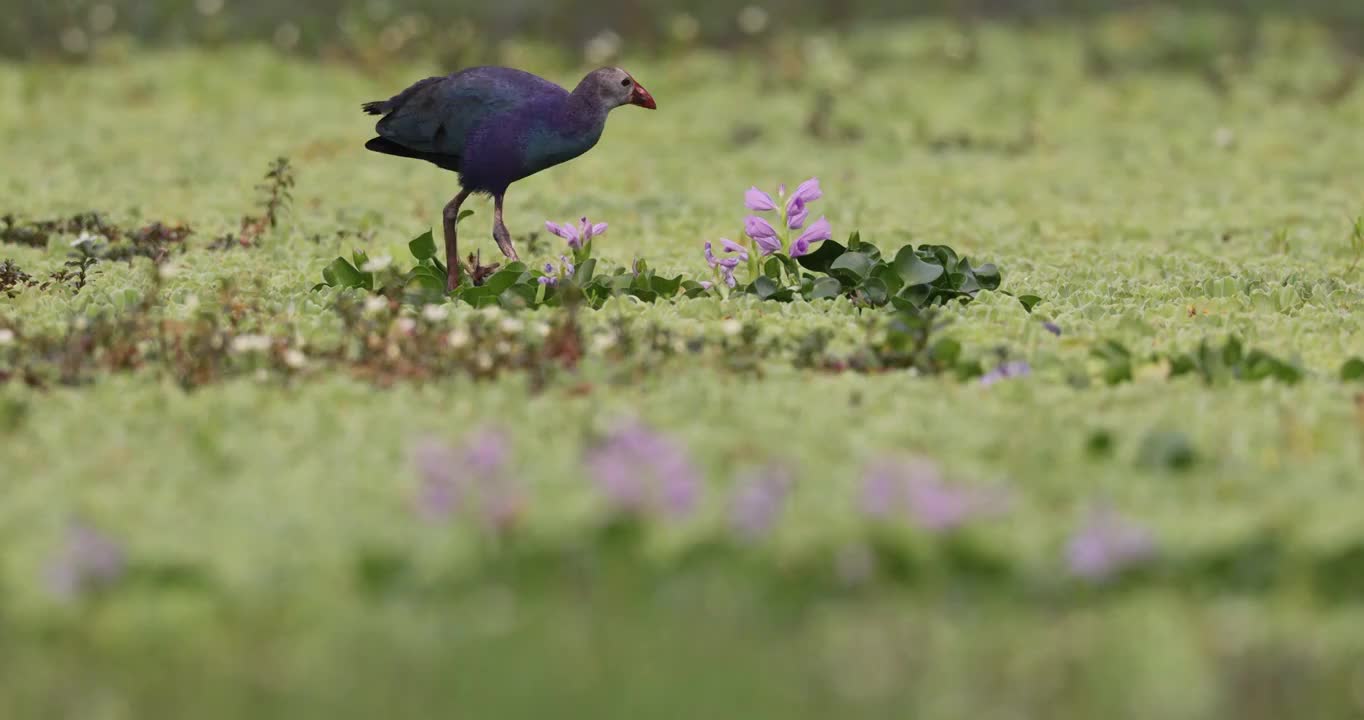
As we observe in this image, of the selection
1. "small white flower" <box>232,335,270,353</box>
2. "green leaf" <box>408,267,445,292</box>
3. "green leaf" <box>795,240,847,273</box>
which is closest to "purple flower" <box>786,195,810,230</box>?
"green leaf" <box>795,240,847,273</box>

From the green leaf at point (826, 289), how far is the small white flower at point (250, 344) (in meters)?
2.01

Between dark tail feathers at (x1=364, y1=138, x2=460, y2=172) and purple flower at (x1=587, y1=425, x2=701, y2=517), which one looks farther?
dark tail feathers at (x1=364, y1=138, x2=460, y2=172)

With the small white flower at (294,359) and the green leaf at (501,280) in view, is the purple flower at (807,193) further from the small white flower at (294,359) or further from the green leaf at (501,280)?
the small white flower at (294,359)

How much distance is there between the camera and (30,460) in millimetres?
4598

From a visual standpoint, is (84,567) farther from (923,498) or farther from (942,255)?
(942,255)

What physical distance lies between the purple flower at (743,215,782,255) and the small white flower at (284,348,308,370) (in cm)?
189

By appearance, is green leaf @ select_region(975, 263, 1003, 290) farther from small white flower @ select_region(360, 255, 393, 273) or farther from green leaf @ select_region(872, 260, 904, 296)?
small white flower @ select_region(360, 255, 393, 273)

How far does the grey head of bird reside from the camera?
6.80 metres

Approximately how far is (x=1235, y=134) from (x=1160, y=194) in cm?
245

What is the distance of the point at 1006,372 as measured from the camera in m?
5.60

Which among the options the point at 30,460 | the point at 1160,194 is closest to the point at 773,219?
the point at 1160,194

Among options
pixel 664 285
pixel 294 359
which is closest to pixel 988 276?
pixel 664 285

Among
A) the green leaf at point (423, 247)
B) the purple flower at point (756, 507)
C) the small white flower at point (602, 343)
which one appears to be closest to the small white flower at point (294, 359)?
the small white flower at point (602, 343)

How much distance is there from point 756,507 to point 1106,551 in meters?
0.72
